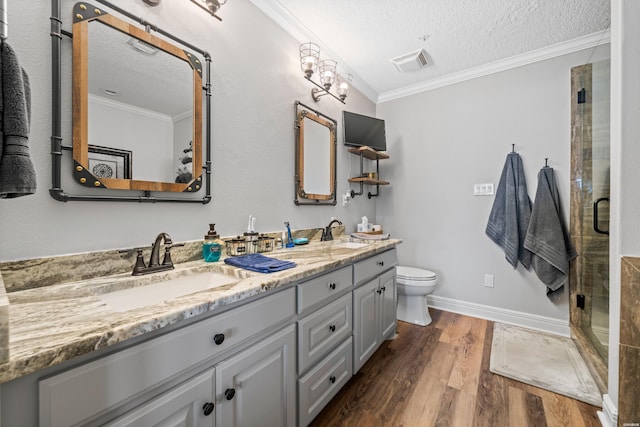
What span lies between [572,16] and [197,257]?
307cm

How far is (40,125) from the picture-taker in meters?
0.95

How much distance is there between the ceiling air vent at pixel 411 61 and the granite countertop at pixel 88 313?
227cm

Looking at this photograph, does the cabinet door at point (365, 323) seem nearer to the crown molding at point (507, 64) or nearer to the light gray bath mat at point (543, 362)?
the light gray bath mat at point (543, 362)

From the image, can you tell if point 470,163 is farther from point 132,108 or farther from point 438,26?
point 132,108

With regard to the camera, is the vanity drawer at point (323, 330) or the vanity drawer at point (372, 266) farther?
the vanity drawer at point (372, 266)

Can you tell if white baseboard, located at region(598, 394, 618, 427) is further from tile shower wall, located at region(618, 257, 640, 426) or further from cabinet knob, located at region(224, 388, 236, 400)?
cabinet knob, located at region(224, 388, 236, 400)

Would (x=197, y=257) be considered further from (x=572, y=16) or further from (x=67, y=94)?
(x=572, y=16)

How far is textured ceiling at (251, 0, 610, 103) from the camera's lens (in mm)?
1848

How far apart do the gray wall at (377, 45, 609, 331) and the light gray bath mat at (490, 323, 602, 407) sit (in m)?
0.28

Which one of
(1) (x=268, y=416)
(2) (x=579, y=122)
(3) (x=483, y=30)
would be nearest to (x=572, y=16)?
(3) (x=483, y=30)

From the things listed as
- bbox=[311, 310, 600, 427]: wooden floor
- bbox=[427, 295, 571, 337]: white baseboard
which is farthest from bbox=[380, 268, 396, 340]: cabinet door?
bbox=[427, 295, 571, 337]: white baseboard

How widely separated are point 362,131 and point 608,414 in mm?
2576

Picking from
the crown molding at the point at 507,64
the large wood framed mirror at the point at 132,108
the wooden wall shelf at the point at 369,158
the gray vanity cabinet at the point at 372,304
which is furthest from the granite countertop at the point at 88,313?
the crown molding at the point at 507,64

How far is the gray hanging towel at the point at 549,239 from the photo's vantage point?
2.24 meters
